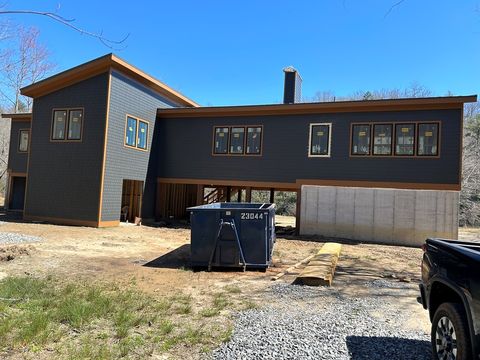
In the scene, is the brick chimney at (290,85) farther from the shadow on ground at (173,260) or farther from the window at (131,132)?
the shadow on ground at (173,260)

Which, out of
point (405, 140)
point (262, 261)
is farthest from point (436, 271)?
point (405, 140)

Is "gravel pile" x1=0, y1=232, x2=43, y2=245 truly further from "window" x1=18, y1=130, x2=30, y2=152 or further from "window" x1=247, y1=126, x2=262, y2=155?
"window" x1=18, y1=130, x2=30, y2=152

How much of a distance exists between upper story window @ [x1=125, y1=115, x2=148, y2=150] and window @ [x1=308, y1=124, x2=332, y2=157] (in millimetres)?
7511

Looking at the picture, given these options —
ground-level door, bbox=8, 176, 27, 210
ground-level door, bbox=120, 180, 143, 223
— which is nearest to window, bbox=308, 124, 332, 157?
ground-level door, bbox=120, 180, 143, 223

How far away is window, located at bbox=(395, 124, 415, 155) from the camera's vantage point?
49.9 feet

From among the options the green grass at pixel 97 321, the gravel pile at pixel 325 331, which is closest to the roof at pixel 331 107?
the gravel pile at pixel 325 331

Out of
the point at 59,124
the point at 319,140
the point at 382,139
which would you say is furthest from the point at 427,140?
the point at 59,124

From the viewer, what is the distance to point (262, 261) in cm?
877

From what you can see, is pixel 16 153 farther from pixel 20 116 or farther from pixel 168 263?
pixel 168 263

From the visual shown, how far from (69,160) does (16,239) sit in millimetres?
5838

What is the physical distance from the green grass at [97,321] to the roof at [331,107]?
1147 cm

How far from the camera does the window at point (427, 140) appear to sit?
1490 centimetres

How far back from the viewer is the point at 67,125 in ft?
55.9

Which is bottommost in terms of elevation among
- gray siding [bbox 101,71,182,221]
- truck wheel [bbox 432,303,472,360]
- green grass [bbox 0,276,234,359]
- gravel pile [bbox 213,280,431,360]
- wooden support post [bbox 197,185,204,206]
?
green grass [bbox 0,276,234,359]
